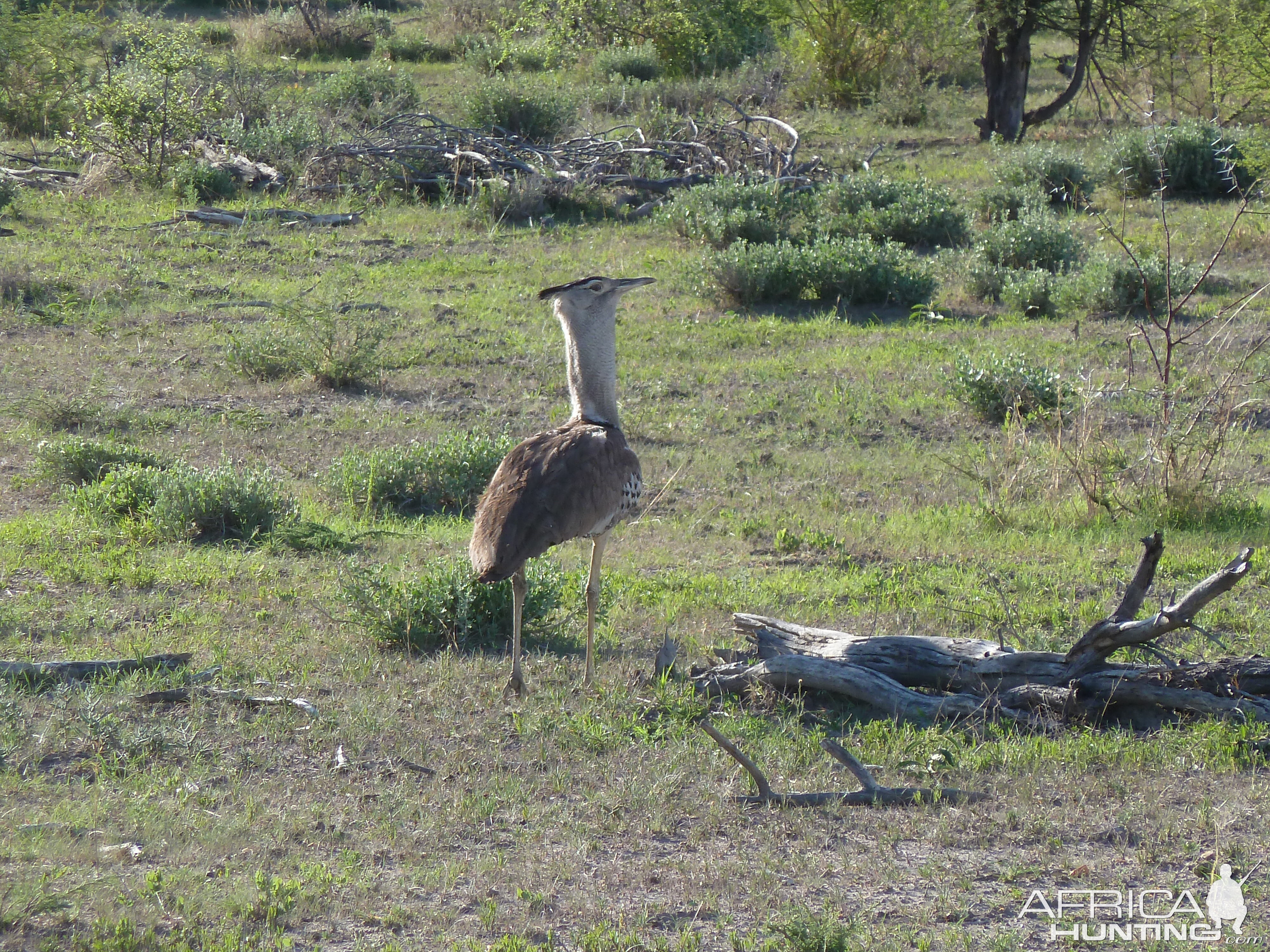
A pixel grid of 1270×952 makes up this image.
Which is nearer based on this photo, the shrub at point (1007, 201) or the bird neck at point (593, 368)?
the bird neck at point (593, 368)

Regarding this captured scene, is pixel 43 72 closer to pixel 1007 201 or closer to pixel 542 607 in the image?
pixel 1007 201

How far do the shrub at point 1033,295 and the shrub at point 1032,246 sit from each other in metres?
0.76

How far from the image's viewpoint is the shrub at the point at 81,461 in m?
8.36

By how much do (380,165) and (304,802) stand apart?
1398cm

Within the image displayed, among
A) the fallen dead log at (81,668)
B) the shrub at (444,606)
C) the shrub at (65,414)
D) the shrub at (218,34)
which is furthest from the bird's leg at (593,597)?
the shrub at (218,34)

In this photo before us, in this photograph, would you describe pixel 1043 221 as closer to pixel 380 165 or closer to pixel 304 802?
pixel 380 165

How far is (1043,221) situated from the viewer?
14.1 meters

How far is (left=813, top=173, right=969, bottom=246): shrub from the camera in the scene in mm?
14734

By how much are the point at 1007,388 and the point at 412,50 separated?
20.0 m

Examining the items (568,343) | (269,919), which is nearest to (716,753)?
(269,919)

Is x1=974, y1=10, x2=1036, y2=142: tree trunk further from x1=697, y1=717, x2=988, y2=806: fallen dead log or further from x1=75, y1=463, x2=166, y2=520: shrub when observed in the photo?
x1=697, y1=717, x2=988, y2=806: fallen dead log

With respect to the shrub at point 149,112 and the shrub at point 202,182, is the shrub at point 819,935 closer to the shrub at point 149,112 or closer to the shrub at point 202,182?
the shrub at point 202,182

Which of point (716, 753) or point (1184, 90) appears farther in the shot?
point (1184, 90)

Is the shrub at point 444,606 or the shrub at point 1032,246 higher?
the shrub at point 1032,246
